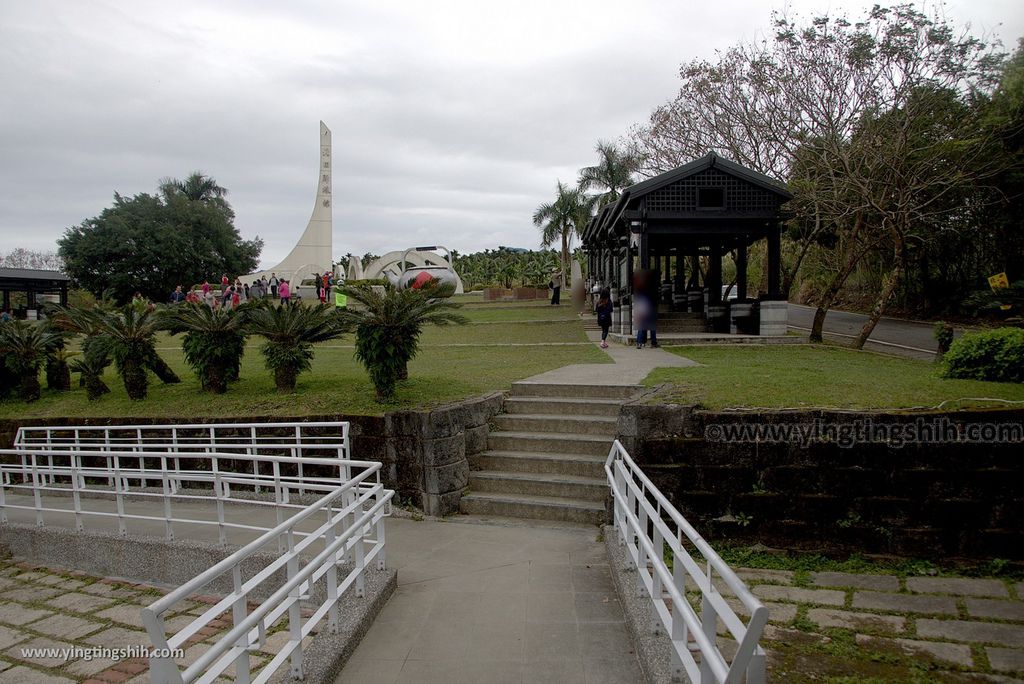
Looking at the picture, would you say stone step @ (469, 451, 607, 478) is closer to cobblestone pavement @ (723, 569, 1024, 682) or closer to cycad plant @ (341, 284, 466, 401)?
cycad plant @ (341, 284, 466, 401)

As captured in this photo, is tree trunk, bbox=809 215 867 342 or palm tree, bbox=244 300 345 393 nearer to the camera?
palm tree, bbox=244 300 345 393

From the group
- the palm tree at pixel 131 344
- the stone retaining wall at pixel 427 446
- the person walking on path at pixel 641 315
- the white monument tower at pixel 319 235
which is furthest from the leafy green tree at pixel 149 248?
the stone retaining wall at pixel 427 446

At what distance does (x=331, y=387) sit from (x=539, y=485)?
187 inches

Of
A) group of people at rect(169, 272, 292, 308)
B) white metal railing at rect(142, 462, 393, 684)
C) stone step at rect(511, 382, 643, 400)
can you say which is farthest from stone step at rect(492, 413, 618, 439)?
group of people at rect(169, 272, 292, 308)

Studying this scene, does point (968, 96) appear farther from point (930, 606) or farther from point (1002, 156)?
point (930, 606)

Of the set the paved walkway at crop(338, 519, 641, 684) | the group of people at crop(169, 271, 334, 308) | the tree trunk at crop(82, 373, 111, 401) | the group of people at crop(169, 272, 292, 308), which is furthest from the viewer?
the group of people at crop(169, 271, 334, 308)

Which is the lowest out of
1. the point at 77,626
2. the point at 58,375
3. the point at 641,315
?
the point at 77,626

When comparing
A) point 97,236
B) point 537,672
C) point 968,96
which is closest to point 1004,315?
point 968,96

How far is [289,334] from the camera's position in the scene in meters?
11.2

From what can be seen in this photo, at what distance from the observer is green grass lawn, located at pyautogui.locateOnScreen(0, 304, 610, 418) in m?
10.0

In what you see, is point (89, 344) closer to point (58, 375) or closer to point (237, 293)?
point (58, 375)

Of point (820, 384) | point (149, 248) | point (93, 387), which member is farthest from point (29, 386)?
point (149, 248)

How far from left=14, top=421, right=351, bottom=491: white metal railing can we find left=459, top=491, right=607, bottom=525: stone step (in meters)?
1.67

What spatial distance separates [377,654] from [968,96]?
2188cm
